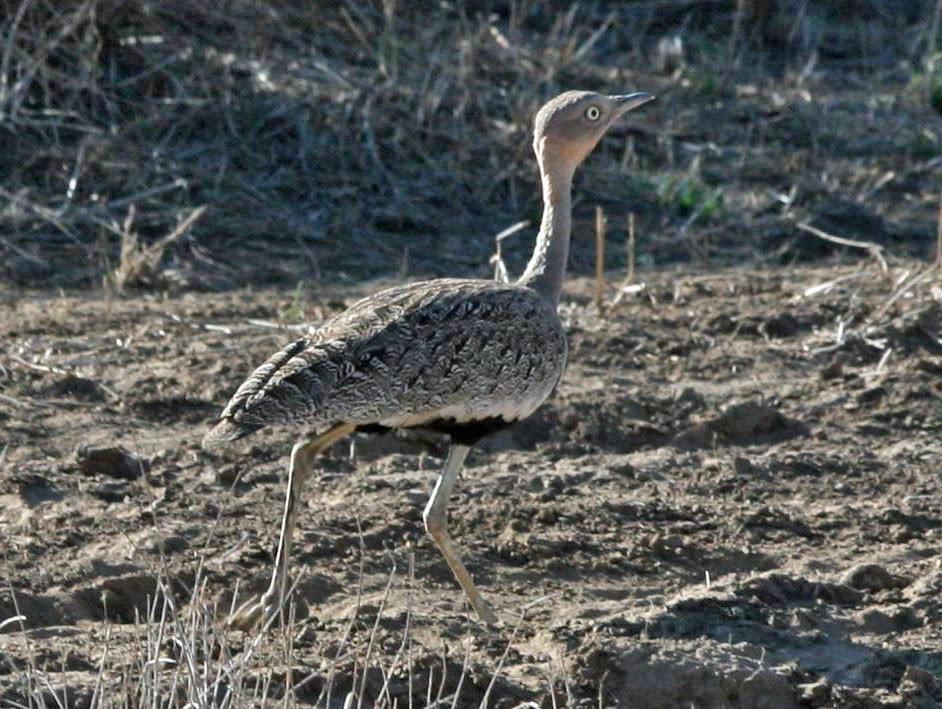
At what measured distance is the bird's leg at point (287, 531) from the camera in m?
4.92

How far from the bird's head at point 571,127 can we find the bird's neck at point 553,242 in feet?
0.09

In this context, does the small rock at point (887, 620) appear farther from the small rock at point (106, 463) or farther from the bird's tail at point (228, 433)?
the small rock at point (106, 463)

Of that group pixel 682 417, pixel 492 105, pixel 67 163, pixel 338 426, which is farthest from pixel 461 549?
pixel 492 105

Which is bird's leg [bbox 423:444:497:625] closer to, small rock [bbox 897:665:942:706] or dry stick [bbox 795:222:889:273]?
small rock [bbox 897:665:942:706]

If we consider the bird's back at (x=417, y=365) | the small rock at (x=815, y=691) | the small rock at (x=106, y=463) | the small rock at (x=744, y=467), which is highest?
the bird's back at (x=417, y=365)

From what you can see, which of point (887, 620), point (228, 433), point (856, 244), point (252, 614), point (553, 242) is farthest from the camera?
point (856, 244)

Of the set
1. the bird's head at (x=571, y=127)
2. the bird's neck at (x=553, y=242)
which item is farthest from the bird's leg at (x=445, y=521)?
the bird's head at (x=571, y=127)

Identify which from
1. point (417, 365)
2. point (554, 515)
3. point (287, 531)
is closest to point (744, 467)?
point (554, 515)

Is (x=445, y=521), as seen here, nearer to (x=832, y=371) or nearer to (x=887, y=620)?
(x=887, y=620)

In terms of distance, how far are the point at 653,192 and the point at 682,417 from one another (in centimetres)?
276

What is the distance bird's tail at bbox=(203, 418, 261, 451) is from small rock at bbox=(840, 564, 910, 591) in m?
1.73

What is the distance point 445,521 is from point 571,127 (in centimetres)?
135

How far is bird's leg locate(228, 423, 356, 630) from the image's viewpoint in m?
4.92

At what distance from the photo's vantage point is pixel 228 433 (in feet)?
15.7
